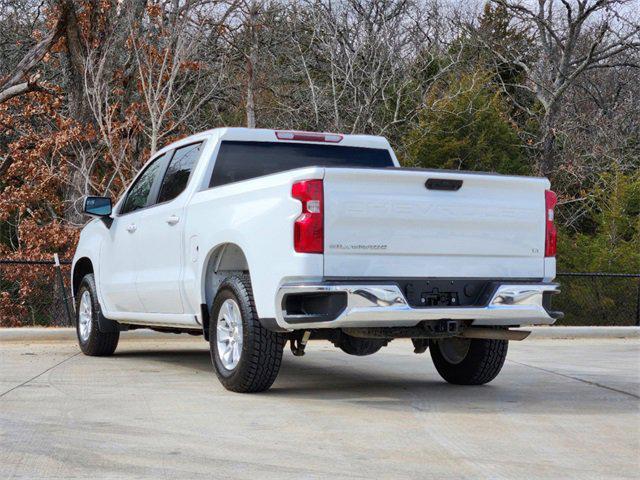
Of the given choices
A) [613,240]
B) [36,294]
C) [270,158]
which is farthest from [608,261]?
[270,158]

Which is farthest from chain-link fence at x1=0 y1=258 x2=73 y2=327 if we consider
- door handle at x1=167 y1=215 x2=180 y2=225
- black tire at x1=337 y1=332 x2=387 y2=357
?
black tire at x1=337 y1=332 x2=387 y2=357

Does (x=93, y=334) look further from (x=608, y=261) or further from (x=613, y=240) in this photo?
(x=613, y=240)

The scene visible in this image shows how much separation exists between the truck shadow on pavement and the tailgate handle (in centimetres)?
164

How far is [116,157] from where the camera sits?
20344 mm

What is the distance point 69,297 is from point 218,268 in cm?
917

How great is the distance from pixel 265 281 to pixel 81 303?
4.70 m

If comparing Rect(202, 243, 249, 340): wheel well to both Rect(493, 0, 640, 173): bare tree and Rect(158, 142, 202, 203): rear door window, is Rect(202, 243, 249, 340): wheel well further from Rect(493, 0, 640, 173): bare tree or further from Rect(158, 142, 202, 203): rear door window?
Rect(493, 0, 640, 173): bare tree

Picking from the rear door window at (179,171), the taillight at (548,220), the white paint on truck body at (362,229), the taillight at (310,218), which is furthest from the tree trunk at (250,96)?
the taillight at (310,218)

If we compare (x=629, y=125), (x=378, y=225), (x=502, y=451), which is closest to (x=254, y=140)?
(x=378, y=225)

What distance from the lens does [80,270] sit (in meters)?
12.1

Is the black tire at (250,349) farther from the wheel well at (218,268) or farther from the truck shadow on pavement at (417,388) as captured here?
the wheel well at (218,268)

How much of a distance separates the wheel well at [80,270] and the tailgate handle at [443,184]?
5.27 meters

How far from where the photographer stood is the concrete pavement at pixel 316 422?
5602 mm

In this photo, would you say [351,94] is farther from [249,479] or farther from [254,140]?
[249,479]
